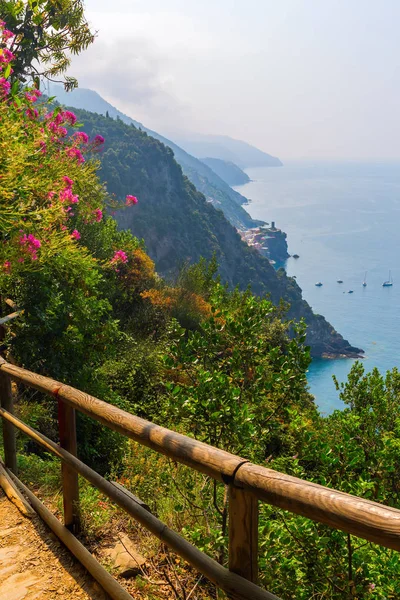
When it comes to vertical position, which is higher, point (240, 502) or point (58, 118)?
point (58, 118)

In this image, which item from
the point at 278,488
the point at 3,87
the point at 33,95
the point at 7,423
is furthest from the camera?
the point at 33,95

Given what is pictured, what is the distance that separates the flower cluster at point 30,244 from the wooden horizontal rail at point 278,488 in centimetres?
383

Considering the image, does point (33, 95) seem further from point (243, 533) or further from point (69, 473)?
point (243, 533)

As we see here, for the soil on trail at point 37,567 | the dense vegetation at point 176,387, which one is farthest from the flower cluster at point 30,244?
the soil on trail at point 37,567

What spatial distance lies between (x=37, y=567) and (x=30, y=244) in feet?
12.4

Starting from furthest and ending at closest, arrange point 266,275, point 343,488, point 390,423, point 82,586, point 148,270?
point 266,275 < point 148,270 < point 390,423 < point 343,488 < point 82,586

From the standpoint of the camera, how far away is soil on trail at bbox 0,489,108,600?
2324 millimetres

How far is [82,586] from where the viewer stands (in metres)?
2.34

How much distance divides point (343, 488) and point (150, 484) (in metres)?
2.07

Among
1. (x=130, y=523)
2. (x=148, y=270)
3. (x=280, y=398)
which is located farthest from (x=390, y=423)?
(x=148, y=270)

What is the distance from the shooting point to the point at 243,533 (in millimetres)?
1496

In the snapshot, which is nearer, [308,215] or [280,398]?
[280,398]

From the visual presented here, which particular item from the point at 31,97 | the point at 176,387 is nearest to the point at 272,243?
the point at 31,97

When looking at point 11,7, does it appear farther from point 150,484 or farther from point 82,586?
point 82,586
